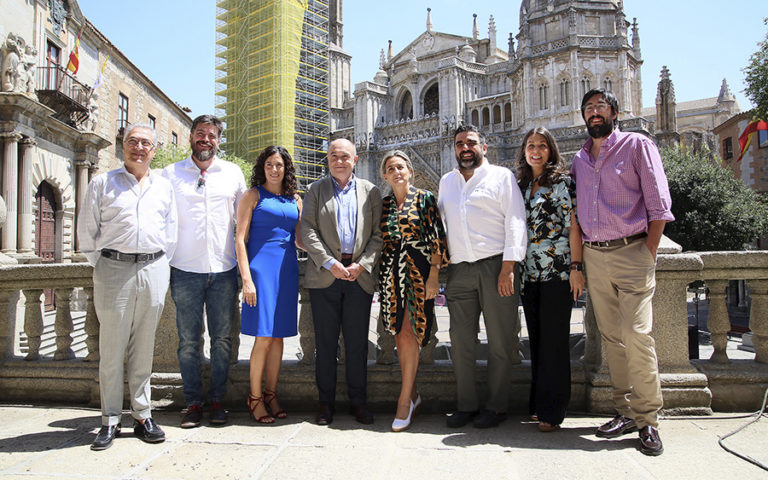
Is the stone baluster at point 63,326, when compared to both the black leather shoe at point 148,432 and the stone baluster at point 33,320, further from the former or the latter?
the black leather shoe at point 148,432

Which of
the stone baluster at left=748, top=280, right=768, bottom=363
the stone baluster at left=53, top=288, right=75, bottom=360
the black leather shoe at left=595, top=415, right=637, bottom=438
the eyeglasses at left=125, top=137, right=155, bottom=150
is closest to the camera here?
the black leather shoe at left=595, top=415, right=637, bottom=438

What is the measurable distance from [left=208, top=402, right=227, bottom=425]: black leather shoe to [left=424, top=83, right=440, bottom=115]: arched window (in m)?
41.7

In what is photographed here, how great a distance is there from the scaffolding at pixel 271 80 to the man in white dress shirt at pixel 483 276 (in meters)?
37.4

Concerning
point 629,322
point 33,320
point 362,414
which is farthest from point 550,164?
point 33,320

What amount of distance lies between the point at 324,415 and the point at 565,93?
1336 inches

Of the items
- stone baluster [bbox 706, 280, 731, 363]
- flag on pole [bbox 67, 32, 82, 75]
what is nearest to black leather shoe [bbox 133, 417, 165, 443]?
stone baluster [bbox 706, 280, 731, 363]

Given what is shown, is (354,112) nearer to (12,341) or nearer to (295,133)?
(295,133)

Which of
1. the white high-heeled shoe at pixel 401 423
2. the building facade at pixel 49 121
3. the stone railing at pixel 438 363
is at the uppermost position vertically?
the building facade at pixel 49 121

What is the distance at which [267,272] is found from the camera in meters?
3.43

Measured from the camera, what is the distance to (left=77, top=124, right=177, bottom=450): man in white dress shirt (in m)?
3.06

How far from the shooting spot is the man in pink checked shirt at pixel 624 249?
2.96 m

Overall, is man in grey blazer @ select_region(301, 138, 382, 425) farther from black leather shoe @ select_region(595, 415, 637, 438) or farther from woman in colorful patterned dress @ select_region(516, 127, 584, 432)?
black leather shoe @ select_region(595, 415, 637, 438)

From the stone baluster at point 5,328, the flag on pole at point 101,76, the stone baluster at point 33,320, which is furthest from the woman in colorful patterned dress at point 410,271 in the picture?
the flag on pole at point 101,76

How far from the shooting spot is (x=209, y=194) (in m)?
3.47
